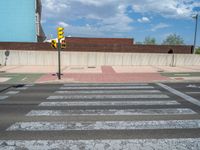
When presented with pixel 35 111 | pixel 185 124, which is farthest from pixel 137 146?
pixel 35 111

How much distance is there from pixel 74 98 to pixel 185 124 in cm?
514

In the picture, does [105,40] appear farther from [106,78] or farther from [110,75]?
[106,78]

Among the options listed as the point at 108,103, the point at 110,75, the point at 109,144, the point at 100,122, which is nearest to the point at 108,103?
the point at 108,103

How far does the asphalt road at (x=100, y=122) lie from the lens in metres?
5.43

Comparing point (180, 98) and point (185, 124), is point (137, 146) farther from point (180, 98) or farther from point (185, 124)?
point (180, 98)

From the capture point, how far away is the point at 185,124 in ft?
22.2

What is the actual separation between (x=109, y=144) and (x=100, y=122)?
5.36ft

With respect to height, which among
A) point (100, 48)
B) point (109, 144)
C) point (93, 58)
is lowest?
point (109, 144)

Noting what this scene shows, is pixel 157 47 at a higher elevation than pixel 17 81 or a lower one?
higher

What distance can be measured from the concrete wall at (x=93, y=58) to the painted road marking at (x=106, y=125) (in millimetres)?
21437

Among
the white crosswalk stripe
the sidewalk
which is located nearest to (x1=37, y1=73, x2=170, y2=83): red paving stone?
the sidewalk

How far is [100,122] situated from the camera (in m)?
6.96

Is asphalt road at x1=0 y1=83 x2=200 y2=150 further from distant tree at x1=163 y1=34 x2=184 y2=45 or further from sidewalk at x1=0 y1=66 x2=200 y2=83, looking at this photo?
distant tree at x1=163 y1=34 x2=184 y2=45

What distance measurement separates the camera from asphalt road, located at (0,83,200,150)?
5.43 meters
